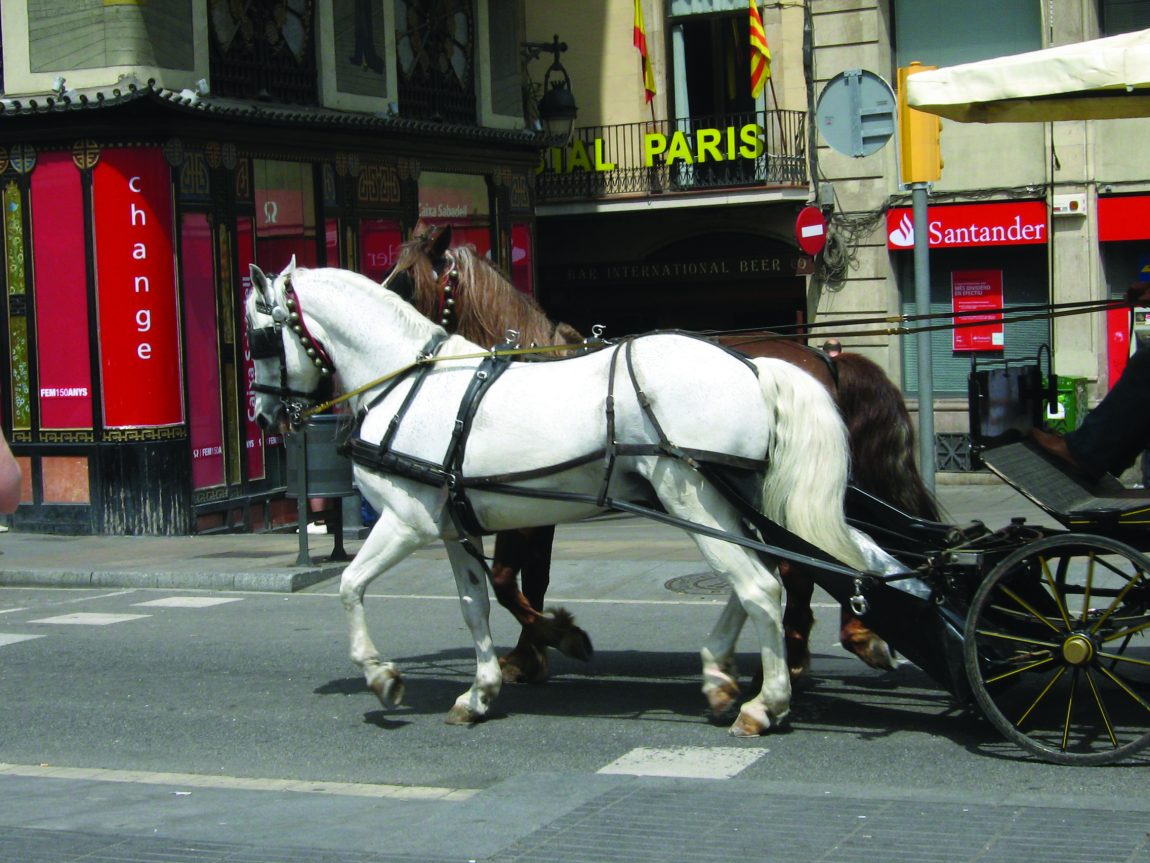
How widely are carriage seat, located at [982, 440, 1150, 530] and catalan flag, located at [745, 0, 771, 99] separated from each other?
1517 cm

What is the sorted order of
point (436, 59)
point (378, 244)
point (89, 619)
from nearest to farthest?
point (89, 619), point (378, 244), point (436, 59)

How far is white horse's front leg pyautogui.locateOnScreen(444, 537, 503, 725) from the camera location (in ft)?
24.5

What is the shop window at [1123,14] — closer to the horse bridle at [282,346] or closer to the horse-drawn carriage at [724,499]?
the horse-drawn carriage at [724,499]

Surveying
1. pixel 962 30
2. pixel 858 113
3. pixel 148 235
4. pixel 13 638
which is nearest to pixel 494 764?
pixel 13 638

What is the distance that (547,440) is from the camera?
6.97 metres

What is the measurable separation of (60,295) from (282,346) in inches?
373

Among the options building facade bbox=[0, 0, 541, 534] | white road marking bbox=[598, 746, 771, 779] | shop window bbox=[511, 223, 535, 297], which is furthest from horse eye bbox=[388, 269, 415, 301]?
shop window bbox=[511, 223, 535, 297]

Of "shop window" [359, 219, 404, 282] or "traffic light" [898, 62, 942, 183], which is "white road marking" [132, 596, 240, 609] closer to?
"traffic light" [898, 62, 942, 183]

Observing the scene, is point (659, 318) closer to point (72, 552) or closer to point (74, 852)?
point (72, 552)

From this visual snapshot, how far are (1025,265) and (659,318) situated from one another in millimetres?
5807

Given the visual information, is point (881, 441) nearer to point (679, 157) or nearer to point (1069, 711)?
point (1069, 711)

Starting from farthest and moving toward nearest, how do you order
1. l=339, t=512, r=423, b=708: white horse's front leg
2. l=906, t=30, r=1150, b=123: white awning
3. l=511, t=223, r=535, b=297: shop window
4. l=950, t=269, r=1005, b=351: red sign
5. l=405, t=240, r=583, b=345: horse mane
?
l=511, t=223, r=535, b=297: shop window → l=950, t=269, r=1005, b=351: red sign → l=405, t=240, r=583, b=345: horse mane → l=339, t=512, r=423, b=708: white horse's front leg → l=906, t=30, r=1150, b=123: white awning

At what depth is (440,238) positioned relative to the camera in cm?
796

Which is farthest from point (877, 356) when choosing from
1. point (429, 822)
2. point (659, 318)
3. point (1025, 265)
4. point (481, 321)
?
point (429, 822)
